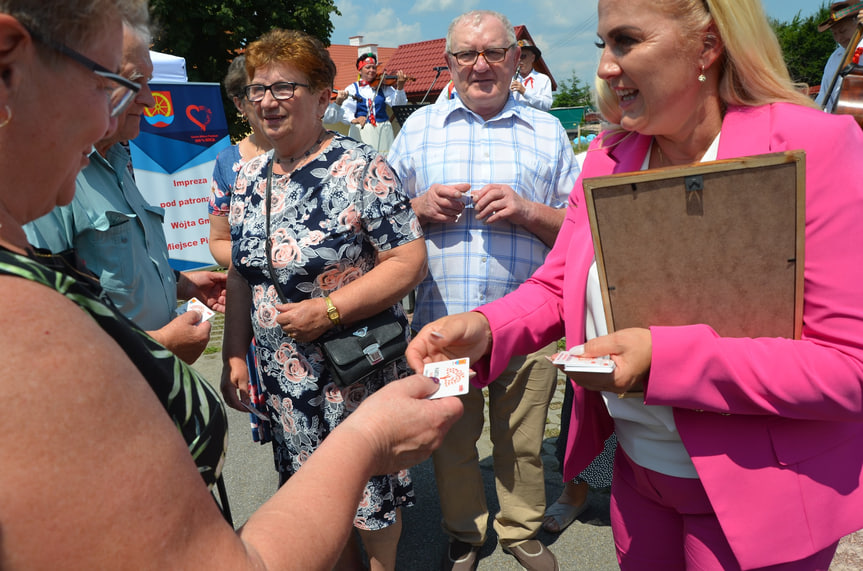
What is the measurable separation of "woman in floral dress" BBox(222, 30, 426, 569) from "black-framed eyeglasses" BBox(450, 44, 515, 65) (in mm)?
793

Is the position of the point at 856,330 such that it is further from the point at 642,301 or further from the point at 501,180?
the point at 501,180

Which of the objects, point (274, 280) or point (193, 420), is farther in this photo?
point (274, 280)

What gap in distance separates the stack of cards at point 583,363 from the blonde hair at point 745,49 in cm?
76

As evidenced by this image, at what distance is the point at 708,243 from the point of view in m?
1.43

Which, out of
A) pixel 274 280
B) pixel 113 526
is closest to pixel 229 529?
pixel 113 526

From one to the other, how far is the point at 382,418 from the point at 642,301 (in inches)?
27.4

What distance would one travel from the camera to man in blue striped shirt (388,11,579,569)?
311cm

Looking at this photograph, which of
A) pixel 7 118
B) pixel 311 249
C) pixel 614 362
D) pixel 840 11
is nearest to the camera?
pixel 7 118

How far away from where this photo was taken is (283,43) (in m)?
2.78

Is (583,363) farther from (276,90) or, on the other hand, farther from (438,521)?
(438,521)

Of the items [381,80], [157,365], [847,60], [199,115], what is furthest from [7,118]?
[381,80]

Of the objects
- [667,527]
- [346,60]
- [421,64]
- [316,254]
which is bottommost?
[667,527]

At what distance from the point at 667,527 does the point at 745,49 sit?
1.26 meters

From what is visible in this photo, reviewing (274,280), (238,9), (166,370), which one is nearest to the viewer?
Result: (166,370)
